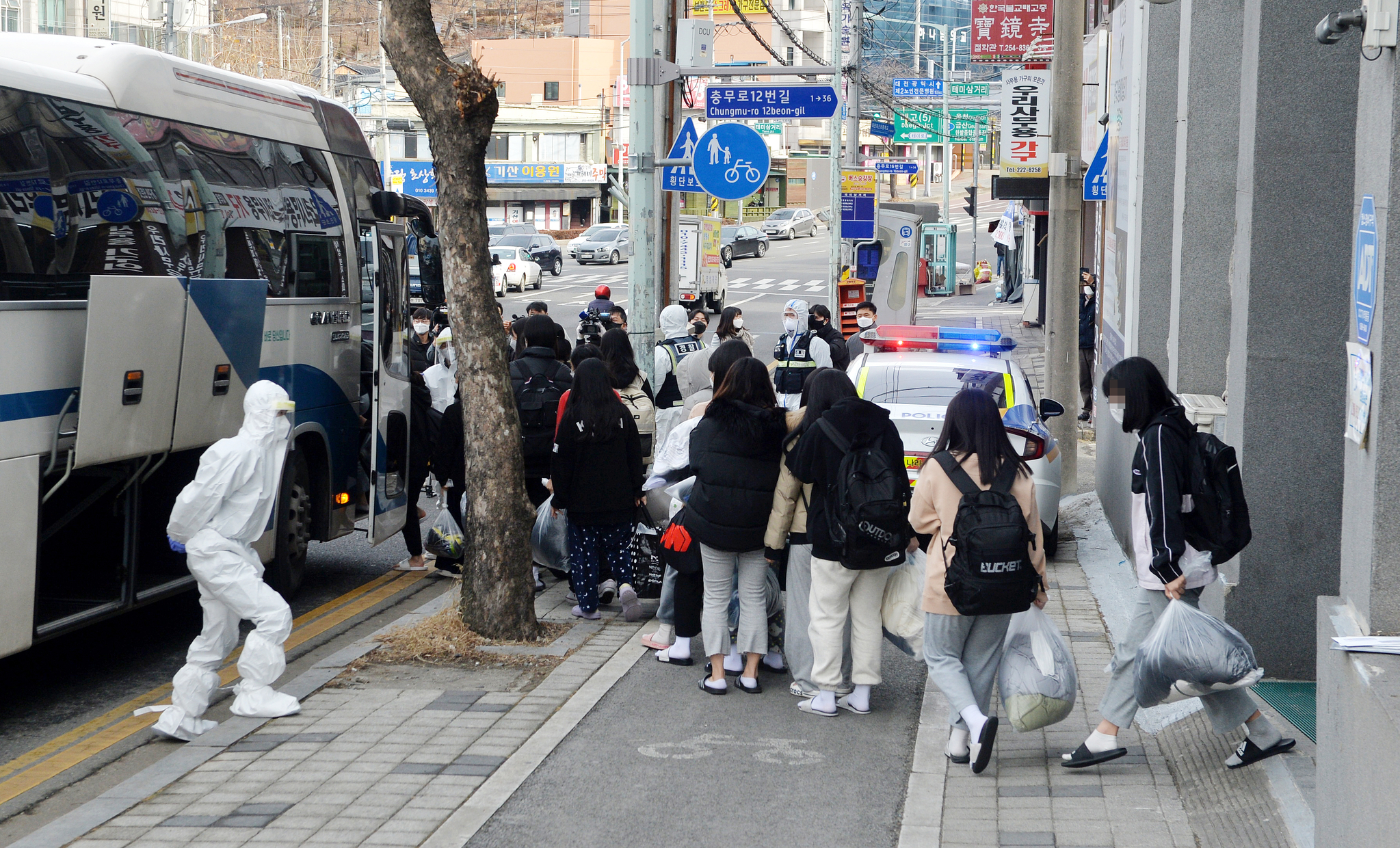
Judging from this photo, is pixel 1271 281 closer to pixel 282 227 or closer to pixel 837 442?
pixel 837 442

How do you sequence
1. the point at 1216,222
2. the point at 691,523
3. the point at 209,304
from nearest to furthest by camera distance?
1. the point at 691,523
2. the point at 209,304
3. the point at 1216,222

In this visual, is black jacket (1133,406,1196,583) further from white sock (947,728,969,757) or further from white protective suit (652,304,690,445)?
white protective suit (652,304,690,445)

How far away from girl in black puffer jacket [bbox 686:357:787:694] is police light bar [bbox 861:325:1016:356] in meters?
4.11

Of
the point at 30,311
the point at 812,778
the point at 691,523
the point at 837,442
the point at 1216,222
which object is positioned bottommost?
the point at 812,778

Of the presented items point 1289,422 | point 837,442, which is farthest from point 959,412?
point 1289,422

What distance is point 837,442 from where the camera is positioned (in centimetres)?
627

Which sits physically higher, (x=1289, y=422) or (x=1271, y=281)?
(x=1271, y=281)

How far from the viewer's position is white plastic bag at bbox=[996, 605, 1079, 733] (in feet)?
18.6

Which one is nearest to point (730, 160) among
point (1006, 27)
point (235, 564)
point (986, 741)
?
point (235, 564)

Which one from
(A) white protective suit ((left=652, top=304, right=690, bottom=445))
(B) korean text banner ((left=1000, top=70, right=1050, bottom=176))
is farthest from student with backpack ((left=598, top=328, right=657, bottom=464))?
(B) korean text banner ((left=1000, top=70, right=1050, bottom=176))

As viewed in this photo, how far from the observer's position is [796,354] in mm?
14031

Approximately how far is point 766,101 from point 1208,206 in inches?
240

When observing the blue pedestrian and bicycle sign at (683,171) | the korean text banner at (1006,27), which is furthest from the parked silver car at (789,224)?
the blue pedestrian and bicycle sign at (683,171)

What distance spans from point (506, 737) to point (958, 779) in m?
2.03
